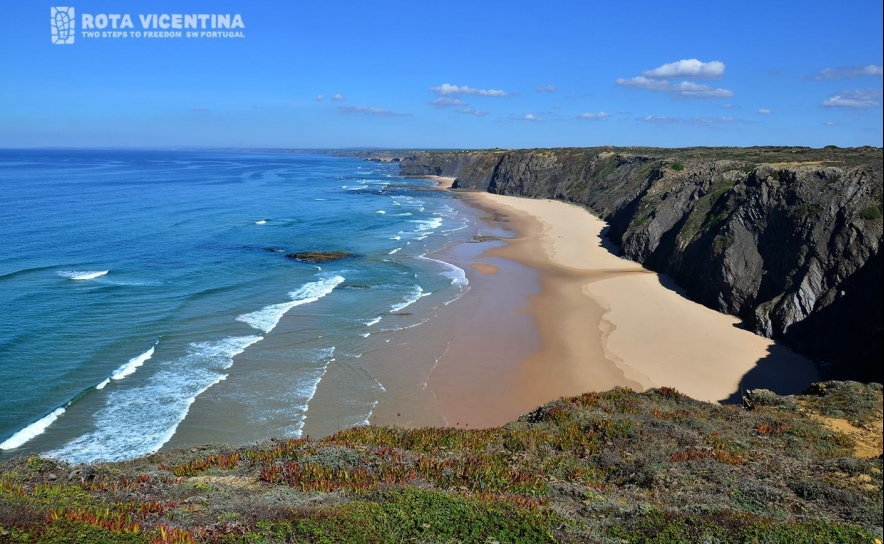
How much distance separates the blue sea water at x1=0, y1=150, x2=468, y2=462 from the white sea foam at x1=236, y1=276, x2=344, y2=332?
99 millimetres

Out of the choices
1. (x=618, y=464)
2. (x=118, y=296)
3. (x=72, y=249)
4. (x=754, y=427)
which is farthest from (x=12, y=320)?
(x=754, y=427)

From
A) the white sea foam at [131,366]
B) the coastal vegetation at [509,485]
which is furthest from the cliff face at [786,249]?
the white sea foam at [131,366]

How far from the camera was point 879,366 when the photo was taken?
19328 mm

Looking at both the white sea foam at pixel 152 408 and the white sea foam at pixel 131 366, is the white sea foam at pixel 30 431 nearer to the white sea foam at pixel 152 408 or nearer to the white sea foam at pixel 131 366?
the white sea foam at pixel 152 408

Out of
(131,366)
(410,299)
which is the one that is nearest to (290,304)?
(410,299)

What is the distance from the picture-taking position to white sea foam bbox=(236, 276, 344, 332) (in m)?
27.4

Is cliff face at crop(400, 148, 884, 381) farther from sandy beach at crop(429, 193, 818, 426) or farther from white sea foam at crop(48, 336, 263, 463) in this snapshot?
white sea foam at crop(48, 336, 263, 463)

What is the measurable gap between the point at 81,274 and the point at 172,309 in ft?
32.9

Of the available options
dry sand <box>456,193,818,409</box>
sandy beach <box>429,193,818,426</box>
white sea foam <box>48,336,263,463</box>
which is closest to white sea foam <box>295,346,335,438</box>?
white sea foam <box>48,336,263,463</box>

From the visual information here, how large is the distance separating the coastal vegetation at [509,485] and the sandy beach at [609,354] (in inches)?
240

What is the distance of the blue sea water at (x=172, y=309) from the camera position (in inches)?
720

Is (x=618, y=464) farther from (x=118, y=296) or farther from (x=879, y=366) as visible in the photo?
(x=118, y=296)

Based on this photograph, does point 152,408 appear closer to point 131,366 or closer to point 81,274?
point 131,366

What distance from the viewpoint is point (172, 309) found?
28688 mm
